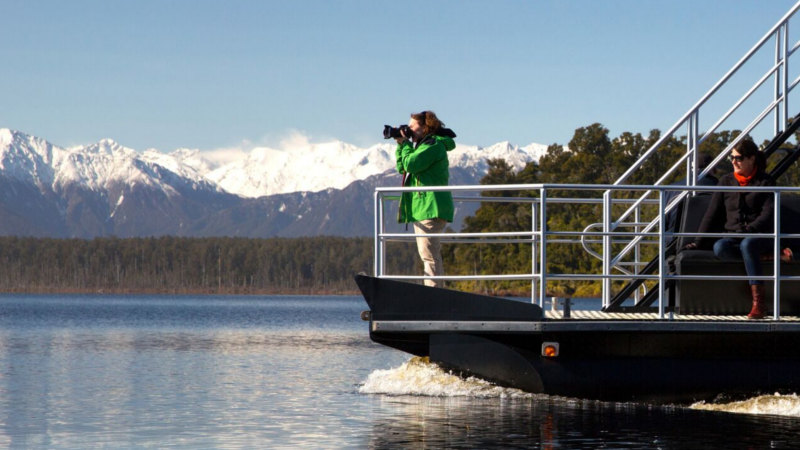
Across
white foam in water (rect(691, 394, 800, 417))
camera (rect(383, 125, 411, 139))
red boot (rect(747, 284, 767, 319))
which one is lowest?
white foam in water (rect(691, 394, 800, 417))

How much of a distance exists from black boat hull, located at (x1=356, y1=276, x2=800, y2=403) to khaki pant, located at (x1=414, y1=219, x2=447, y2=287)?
934 mm

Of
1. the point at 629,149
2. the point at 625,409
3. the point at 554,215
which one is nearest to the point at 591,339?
the point at 625,409

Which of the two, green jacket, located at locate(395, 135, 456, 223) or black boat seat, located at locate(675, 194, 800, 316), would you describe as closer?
black boat seat, located at locate(675, 194, 800, 316)

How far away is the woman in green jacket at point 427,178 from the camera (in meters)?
14.1

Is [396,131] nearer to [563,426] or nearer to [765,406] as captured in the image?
[563,426]

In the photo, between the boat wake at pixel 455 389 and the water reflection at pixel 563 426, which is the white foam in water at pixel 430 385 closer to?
the boat wake at pixel 455 389

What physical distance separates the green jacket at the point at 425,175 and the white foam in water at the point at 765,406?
10.9 ft

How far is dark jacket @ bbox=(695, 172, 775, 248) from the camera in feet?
42.3

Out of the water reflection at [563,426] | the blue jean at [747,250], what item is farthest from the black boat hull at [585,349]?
the blue jean at [747,250]

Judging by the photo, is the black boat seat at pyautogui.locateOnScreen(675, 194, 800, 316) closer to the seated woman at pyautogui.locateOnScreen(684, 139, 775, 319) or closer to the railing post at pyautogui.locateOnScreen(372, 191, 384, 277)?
the seated woman at pyautogui.locateOnScreen(684, 139, 775, 319)

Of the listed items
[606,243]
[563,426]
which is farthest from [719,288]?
[563,426]

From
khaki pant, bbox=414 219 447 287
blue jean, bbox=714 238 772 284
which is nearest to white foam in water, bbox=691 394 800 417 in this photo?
blue jean, bbox=714 238 772 284

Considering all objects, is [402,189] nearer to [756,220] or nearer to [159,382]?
[756,220]

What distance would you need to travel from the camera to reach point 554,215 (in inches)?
3910
